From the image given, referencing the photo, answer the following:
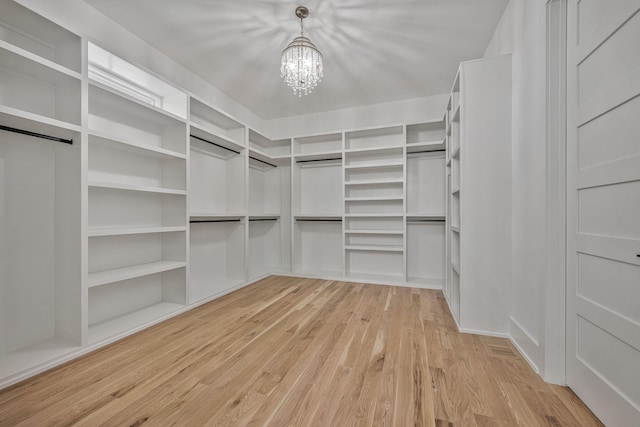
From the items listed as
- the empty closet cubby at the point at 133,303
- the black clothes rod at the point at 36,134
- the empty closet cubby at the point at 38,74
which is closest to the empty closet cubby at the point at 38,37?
the empty closet cubby at the point at 38,74

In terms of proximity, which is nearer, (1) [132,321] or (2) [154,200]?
(1) [132,321]

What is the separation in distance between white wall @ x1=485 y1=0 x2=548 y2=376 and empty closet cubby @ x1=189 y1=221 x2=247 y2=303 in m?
2.97

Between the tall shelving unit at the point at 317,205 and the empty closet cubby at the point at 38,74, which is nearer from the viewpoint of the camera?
the empty closet cubby at the point at 38,74

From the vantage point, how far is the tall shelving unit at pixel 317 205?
14.2 feet

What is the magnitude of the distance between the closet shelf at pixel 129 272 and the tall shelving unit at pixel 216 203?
0.63 m

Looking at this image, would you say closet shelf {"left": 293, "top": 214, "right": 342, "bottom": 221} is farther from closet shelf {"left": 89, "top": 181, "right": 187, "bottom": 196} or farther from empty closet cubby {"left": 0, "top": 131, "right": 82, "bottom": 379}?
empty closet cubby {"left": 0, "top": 131, "right": 82, "bottom": 379}

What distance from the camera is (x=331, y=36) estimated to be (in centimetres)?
261

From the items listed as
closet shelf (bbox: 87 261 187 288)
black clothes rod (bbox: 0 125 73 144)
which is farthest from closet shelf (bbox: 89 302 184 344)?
black clothes rod (bbox: 0 125 73 144)

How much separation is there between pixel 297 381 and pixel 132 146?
89.7 inches

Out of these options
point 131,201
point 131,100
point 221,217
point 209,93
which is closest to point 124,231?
point 131,201

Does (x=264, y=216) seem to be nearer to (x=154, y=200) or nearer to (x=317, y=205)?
(x=317, y=205)

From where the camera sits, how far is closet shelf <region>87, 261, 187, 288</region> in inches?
79.4

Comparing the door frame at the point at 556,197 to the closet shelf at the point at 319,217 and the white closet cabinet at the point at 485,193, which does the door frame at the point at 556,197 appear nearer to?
the white closet cabinet at the point at 485,193

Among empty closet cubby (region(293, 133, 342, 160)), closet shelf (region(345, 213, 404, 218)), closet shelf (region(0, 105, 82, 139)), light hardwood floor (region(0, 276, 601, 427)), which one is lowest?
light hardwood floor (region(0, 276, 601, 427))
